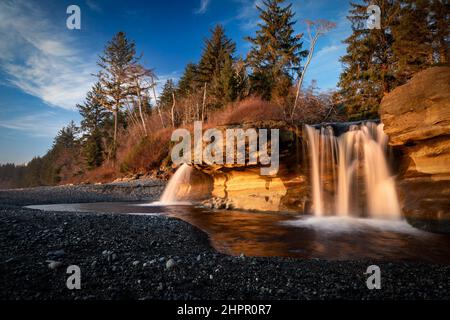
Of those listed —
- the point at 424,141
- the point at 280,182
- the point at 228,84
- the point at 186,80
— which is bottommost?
the point at 280,182

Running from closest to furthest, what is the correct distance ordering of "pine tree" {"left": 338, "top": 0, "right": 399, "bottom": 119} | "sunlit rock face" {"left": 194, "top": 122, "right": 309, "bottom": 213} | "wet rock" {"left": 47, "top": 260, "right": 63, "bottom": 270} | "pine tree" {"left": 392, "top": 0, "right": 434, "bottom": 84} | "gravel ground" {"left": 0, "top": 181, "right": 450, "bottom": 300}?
1. "gravel ground" {"left": 0, "top": 181, "right": 450, "bottom": 300}
2. "wet rock" {"left": 47, "top": 260, "right": 63, "bottom": 270}
3. "sunlit rock face" {"left": 194, "top": 122, "right": 309, "bottom": 213}
4. "pine tree" {"left": 392, "top": 0, "right": 434, "bottom": 84}
5. "pine tree" {"left": 338, "top": 0, "right": 399, "bottom": 119}

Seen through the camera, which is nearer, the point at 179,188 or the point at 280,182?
the point at 280,182

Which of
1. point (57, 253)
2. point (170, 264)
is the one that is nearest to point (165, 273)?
point (170, 264)

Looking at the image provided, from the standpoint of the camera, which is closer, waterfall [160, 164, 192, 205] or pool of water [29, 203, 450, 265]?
pool of water [29, 203, 450, 265]

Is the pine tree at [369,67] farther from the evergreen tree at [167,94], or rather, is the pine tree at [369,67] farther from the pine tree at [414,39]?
the evergreen tree at [167,94]

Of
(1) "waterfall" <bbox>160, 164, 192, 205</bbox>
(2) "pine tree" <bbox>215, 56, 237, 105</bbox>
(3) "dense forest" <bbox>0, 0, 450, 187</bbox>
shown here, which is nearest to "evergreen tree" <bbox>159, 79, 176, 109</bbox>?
(3) "dense forest" <bbox>0, 0, 450, 187</bbox>

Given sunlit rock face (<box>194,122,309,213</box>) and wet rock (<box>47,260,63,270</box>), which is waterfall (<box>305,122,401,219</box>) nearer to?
sunlit rock face (<box>194,122,309,213</box>)

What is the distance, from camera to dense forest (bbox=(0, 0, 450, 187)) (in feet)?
58.4

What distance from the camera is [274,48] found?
1097 inches

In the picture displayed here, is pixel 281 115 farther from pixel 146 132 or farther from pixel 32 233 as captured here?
pixel 32 233

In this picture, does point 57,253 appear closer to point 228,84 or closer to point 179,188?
point 179,188

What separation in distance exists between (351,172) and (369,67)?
14.7 meters

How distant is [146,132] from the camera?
→ 2948cm

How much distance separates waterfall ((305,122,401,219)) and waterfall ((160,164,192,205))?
822cm
